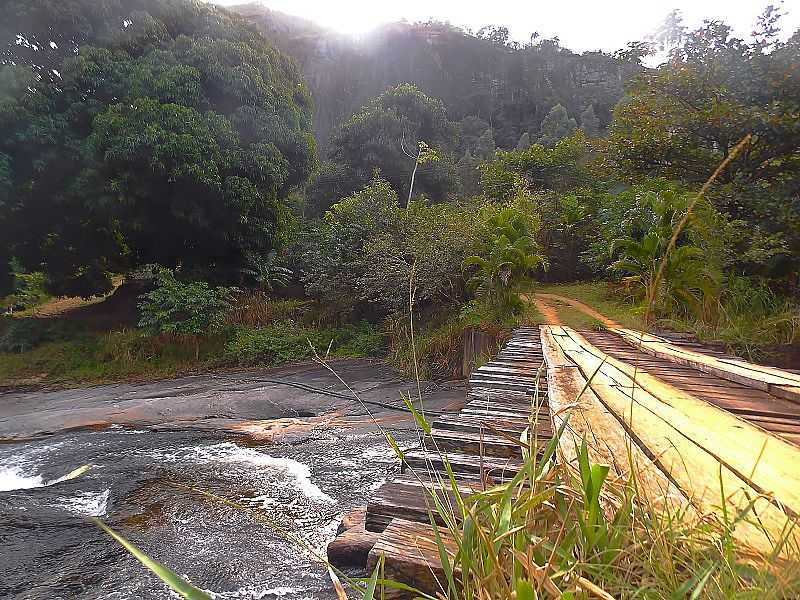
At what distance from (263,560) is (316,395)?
15.1ft

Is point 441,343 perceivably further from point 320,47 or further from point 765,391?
point 320,47

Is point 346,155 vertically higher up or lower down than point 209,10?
lower down

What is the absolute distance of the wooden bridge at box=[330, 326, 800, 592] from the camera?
0.82 m

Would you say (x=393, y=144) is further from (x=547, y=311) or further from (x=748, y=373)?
(x=748, y=373)

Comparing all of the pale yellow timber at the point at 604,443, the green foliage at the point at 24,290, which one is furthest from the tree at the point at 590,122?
the pale yellow timber at the point at 604,443

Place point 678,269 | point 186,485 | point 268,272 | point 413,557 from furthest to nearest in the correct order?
1. point 268,272
2. point 678,269
3. point 186,485
4. point 413,557

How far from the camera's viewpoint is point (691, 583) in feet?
1.72

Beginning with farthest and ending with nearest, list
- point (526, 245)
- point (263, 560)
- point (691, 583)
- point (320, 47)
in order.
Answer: point (320, 47) → point (526, 245) → point (263, 560) → point (691, 583)

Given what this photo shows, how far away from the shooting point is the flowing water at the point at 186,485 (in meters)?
2.72

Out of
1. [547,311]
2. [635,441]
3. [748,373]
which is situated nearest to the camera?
[635,441]

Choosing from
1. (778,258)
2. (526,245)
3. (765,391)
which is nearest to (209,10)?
(526,245)

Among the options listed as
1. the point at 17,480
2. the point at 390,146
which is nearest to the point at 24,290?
the point at 17,480

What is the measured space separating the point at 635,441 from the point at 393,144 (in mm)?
17563

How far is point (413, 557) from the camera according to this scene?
840 millimetres
